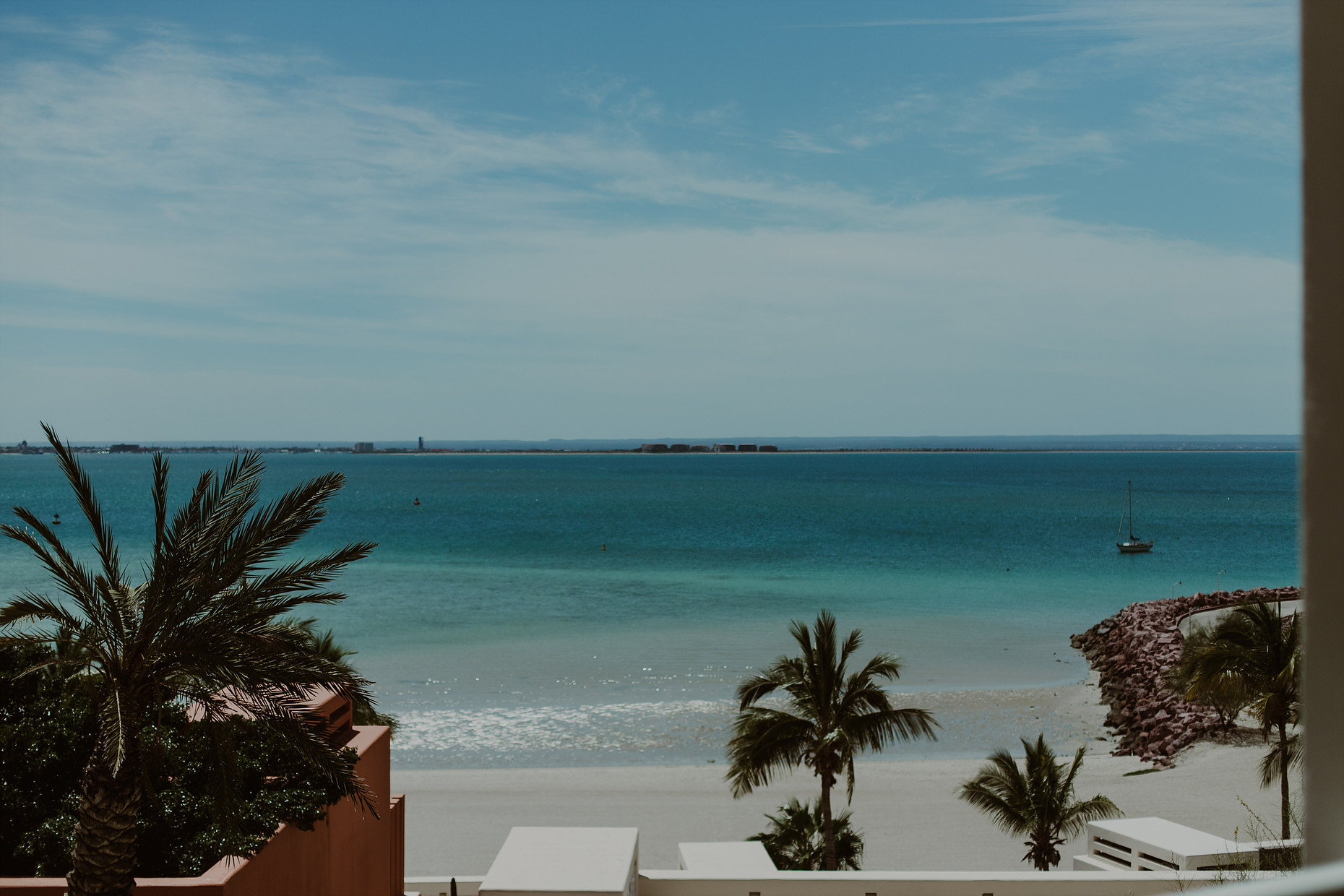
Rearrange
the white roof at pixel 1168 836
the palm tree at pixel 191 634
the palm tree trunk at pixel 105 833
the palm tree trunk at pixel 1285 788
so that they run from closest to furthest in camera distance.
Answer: the palm tree trunk at pixel 105 833
the palm tree at pixel 191 634
the white roof at pixel 1168 836
the palm tree trunk at pixel 1285 788

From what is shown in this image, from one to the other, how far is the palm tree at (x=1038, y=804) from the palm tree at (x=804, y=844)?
235 centimetres

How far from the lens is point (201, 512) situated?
898 cm

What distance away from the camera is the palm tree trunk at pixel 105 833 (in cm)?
727

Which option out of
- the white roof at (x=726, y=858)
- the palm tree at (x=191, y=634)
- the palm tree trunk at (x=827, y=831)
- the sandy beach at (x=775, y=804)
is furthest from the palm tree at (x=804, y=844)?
the palm tree at (x=191, y=634)

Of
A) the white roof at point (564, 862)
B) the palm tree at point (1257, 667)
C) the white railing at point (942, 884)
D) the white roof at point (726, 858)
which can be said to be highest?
the palm tree at point (1257, 667)

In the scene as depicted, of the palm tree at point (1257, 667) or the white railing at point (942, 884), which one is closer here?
the white railing at point (942, 884)

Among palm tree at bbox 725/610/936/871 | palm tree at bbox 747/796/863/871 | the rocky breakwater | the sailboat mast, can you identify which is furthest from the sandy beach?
the sailboat mast

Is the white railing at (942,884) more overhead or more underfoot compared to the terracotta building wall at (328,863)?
more underfoot

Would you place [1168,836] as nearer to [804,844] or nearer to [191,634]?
[804,844]

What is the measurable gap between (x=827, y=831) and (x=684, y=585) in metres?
44.6

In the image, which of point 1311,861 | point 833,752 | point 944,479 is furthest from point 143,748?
point 944,479

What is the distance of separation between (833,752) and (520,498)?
372 feet

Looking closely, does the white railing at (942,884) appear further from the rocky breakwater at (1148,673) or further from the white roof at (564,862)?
the rocky breakwater at (1148,673)

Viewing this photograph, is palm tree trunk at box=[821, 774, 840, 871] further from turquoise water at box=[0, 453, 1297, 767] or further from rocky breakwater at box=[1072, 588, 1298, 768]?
rocky breakwater at box=[1072, 588, 1298, 768]
